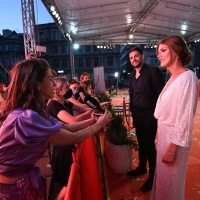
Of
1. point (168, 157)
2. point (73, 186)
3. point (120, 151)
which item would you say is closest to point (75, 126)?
point (73, 186)

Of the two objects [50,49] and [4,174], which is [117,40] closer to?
[4,174]

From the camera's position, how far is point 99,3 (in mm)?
7172

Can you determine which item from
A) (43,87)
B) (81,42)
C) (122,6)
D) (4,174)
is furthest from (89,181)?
(81,42)

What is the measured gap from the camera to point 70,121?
197cm

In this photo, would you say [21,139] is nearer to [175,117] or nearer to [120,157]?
[175,117]

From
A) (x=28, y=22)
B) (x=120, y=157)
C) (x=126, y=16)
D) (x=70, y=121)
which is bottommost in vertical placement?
(x=120, y=157)

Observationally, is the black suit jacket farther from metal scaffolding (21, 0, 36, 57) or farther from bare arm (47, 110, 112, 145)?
metal scaffolding (21, 0, 36, 57)

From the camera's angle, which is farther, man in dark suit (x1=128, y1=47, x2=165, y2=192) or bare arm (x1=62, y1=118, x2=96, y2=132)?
man in dark suit (x1=128, y1=47, x2=165, y2=192)

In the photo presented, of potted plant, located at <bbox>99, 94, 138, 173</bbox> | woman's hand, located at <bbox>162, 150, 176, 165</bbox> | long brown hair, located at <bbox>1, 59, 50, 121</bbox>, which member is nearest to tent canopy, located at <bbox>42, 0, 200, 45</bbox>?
potted plant, located at <bbox>99, 94, 138, 173</bbox>

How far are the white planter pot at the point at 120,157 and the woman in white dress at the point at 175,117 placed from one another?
105 centimetres

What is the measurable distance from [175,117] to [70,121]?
102 centimetres

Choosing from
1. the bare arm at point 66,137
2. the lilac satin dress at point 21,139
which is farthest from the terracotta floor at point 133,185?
the lilac satin dress at point 21,139

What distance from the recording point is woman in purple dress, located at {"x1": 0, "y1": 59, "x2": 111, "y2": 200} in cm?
104

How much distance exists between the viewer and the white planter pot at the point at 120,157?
292 cm
